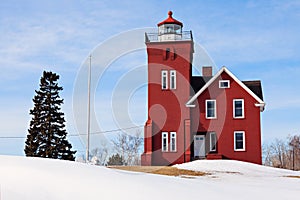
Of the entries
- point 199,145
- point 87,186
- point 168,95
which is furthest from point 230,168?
point 87,186

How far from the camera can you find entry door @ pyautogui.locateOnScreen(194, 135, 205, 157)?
3023cm

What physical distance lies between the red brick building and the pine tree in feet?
27.0

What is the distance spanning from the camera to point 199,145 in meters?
30.3

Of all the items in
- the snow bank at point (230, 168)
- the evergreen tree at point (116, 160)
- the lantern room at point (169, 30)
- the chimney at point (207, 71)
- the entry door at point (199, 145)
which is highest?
the lantern room at point (169, 30)

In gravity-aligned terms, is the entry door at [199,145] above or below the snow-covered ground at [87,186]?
above

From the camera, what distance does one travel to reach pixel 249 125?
2964cm

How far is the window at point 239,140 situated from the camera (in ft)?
97.1

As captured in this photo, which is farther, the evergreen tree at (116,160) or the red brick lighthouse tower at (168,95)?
the evergreen tree at (116,160)

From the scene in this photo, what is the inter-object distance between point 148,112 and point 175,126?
2.03 m

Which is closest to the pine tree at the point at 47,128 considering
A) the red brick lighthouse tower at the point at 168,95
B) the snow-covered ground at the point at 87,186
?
the red brick lighthouse tower at the point at 168,95

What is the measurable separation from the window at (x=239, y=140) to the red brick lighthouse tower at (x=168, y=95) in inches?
118

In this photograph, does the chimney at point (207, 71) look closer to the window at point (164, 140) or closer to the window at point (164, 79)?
the window at point (164, 79)

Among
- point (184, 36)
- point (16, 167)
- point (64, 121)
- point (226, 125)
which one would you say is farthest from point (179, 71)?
point (16, 167)

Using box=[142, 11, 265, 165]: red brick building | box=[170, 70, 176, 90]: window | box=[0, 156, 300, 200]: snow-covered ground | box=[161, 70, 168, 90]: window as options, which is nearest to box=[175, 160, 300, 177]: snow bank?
box=[142, 11, 265, 165]: red brick building
